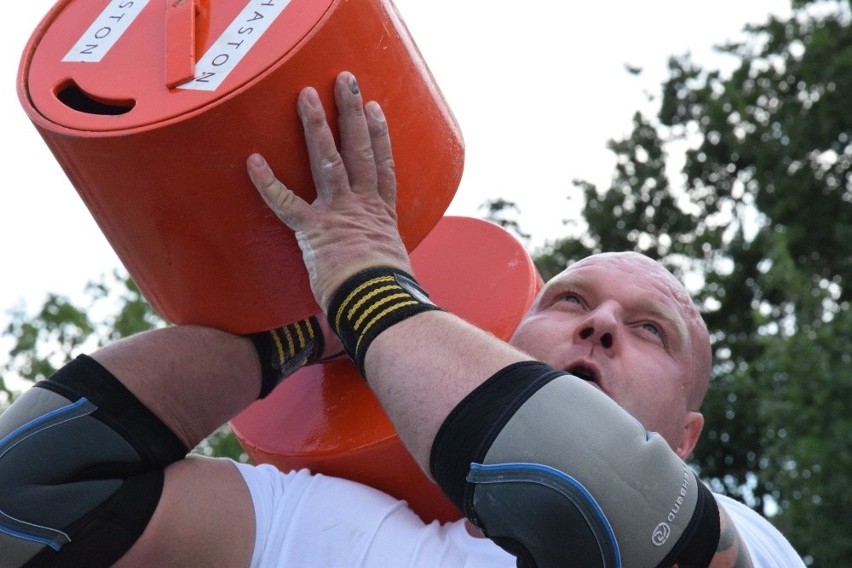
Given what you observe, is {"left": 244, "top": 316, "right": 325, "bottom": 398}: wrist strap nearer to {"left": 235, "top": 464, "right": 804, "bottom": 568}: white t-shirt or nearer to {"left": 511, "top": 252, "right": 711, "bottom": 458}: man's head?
{"left": 235, "top": 464, "right": 804, "bottom": 568}: white t-shirt

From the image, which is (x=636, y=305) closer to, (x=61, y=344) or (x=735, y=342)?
(x=61, y=344)

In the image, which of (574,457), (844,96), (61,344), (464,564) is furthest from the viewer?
(844,96)

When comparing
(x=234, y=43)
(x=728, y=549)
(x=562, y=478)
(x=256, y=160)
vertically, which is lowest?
(x=728, y=549)

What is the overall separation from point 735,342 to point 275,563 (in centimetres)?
1235

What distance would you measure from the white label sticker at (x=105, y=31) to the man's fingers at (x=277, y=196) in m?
0.37

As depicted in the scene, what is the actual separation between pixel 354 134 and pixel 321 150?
0.22 ft

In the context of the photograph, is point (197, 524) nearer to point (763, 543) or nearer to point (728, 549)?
point (728, 549)

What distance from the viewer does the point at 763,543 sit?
221cm

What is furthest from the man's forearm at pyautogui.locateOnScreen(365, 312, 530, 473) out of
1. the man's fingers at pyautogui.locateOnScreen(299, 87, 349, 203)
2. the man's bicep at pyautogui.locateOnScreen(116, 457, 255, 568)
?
Answer: the man's bicep at pyautogui.locateOnScreen(116, 457, 255, 568)

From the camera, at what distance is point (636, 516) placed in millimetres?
1588

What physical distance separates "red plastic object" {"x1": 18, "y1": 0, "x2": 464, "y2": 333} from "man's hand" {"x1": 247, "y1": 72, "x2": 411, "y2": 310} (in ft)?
0.09

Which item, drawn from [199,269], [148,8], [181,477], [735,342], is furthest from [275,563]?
[735,342]

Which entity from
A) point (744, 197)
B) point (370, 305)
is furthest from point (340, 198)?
point (744, 197)

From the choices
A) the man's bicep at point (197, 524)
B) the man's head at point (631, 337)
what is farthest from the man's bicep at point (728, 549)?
the man's bicep at point (197, 524)
